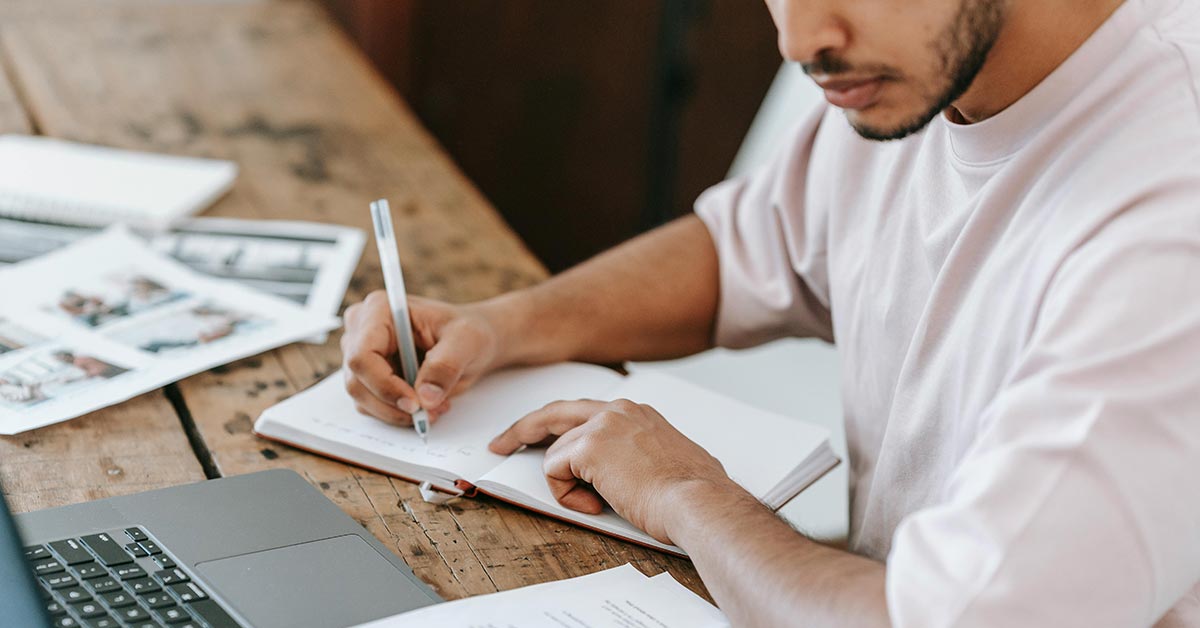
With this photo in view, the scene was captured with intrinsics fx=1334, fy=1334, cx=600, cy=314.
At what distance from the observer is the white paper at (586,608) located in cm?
86

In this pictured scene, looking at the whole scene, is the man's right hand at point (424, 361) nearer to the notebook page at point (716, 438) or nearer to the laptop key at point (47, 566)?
the notebook page at point (716, 438)

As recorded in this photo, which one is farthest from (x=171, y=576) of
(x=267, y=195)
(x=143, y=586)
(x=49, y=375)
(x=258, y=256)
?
(x=267, y=195)

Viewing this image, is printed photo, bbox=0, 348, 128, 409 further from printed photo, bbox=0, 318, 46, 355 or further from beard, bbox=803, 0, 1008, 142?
beard, bbox=803, 0, 1008, 142

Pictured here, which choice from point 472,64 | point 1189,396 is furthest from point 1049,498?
point 472,64

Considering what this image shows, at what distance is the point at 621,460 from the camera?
1.00 m

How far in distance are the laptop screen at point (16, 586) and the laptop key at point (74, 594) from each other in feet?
0.13

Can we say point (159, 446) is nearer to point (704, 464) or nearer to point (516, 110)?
point (704, 464)

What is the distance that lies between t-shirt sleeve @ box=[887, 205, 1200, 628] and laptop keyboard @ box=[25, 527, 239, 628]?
17.4 inches

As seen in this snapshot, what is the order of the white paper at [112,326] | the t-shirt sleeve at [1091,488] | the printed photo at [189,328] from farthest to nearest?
1. the printed photo at [189,328]
2. the white paper at [112,326]
3. the t-shirt sleeve at [1091,488]

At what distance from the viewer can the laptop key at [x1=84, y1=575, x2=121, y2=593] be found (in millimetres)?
856

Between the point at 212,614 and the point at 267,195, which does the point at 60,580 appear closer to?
the point at 212,614

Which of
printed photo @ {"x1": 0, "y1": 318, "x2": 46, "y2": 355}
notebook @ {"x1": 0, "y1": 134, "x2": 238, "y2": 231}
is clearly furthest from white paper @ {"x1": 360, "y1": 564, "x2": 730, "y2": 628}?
notebook @ {"x1": 0, "y1": 134, "x2": 238, "y2": 231}

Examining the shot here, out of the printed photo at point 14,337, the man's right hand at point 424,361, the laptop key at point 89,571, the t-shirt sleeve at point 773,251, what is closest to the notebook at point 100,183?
the printed photo at point 14,337

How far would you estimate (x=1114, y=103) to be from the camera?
0.91 metres
